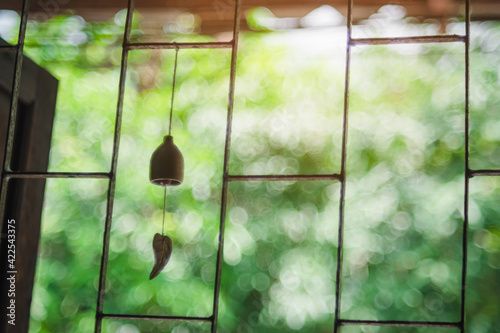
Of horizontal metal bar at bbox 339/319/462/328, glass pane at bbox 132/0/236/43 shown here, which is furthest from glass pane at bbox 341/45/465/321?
horizontal metal bar at bbox 339/319/462/328

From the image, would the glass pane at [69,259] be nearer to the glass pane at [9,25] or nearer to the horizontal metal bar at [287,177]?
the glass pane at [9,25]

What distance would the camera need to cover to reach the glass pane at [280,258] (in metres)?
3.36

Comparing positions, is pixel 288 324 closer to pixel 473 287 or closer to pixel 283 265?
pixel 283 265

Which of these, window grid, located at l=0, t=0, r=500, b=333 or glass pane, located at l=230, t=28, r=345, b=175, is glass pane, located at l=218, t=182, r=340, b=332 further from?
window grid, located at l=0, t=0, r=500, b=333

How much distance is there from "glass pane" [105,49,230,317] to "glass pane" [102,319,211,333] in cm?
10

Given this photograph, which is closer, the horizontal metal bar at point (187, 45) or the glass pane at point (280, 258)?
the horizontal metal bar at point (187, 45)

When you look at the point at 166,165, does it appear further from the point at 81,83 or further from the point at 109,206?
the point at 81,83

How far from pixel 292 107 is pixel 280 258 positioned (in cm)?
95

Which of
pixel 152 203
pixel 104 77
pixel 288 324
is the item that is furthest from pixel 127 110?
pixel 288 324

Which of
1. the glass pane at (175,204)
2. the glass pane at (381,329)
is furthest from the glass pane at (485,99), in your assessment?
the glass pane at (175,204)

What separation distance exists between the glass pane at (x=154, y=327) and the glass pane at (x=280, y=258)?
237mm

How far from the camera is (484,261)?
10.7ft

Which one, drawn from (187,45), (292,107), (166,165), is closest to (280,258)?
(292,107)

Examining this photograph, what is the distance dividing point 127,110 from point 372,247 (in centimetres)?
182
